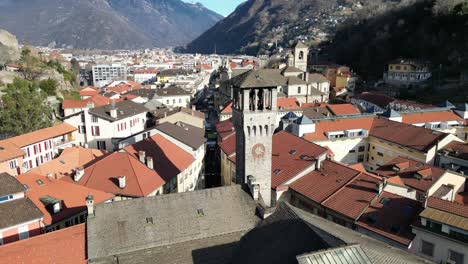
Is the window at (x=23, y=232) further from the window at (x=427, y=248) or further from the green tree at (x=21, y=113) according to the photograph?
the green tree at (x=21, y=113)

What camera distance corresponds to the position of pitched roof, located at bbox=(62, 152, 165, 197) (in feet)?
115

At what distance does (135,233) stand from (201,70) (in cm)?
14799

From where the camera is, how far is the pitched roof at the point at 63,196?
30.6 meters

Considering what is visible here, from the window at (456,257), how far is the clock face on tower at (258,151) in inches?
576

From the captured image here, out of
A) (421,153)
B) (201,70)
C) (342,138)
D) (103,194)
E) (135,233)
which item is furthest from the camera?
(201,70)

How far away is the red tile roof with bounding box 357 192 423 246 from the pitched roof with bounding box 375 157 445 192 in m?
6.70

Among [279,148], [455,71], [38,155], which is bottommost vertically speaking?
[38,155]

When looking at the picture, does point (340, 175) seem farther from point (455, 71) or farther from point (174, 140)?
point (455, 71)

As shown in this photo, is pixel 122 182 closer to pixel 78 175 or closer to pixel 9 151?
pixel 78 175

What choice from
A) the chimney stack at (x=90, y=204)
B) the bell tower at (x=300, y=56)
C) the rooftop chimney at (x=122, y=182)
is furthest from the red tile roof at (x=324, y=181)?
the bell tower at (x=300, y=56)

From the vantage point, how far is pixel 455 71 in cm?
9188

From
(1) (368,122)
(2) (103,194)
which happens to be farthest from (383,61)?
(2) (103,194)

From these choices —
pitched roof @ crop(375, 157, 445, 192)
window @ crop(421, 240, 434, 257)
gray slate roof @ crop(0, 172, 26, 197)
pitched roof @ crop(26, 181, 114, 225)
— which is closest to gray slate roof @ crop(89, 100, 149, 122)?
pitched roof @ crop(26, 181, 114, 225)

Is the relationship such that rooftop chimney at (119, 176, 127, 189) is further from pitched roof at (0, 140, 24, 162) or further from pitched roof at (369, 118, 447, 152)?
pitched roof at (369, 118, 447, 152)
